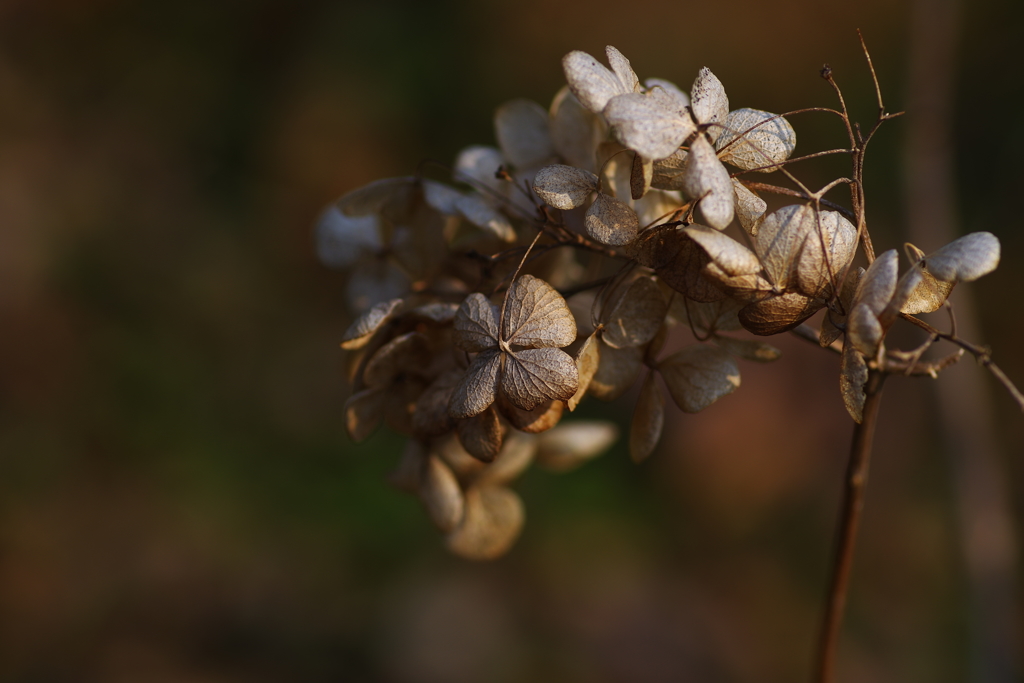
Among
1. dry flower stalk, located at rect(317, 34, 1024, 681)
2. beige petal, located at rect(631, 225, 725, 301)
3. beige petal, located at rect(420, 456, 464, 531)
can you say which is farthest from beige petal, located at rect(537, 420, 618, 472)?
beige petal, located at rect(631, 225, 725, 301)

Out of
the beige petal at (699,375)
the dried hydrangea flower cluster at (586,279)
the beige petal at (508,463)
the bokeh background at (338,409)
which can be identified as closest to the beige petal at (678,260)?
the dried hydrangea flower cluster at (586,279)

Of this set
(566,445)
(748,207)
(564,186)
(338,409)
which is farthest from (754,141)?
(338,409)

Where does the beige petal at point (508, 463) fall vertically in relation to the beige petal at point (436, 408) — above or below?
below

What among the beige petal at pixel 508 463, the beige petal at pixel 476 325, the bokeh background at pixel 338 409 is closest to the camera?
the beige petal at pixel 476 325

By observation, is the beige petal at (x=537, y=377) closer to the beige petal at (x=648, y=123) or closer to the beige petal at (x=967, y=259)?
the beige petal at (x=648, y=123)

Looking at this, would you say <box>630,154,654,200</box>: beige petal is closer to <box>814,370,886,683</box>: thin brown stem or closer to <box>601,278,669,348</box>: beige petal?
<box>601,278,669,348</box>: beige petal

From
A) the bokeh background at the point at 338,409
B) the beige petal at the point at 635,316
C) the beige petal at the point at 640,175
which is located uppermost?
the beige petal at the point at 640,175

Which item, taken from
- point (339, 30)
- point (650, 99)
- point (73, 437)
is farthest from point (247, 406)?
point (650, 99)

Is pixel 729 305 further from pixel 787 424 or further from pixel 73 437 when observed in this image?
pixel 73 437
